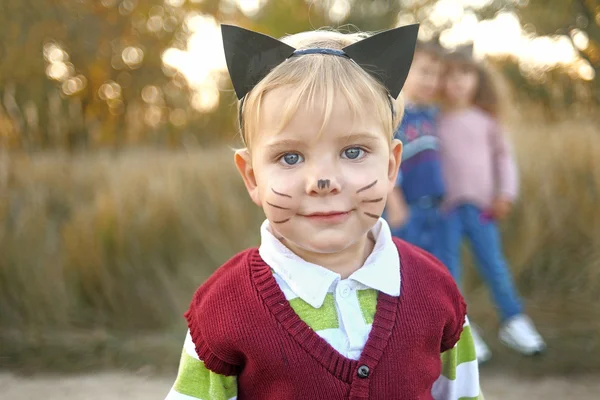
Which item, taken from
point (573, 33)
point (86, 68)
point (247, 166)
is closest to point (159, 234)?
point (247, 166)

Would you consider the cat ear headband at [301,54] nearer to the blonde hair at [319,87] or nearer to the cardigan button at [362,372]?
the blonde hair at [319,87]

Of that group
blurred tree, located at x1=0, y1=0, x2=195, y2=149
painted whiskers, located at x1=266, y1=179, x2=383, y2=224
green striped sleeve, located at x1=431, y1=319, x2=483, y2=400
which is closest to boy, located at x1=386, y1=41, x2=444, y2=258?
green striped sleeve, located at x1=431, y1=319, x2=483, y2=400

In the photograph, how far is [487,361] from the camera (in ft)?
11.9

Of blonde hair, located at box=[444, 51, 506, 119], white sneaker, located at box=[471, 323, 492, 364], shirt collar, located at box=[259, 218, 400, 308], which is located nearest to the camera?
shirt collar, located at box=[259, 218, 400, 308]

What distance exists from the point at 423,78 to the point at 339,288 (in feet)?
8.33

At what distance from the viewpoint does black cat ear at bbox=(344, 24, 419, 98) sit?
143 cm

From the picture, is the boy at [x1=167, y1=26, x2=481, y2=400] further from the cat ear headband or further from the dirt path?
the dirt path

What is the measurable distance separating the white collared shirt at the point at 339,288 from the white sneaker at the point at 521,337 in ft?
8.10

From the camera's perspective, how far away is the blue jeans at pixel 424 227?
3752 mm

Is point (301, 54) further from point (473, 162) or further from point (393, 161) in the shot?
point (473, 162)

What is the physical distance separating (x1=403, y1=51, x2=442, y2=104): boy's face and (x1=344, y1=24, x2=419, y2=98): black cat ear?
226 centimetres

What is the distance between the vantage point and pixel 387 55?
144 cm

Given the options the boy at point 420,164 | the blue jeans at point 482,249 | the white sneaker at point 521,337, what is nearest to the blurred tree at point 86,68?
the boy at point 420,164

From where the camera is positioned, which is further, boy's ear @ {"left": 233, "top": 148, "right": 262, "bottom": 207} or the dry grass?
the dry grass
